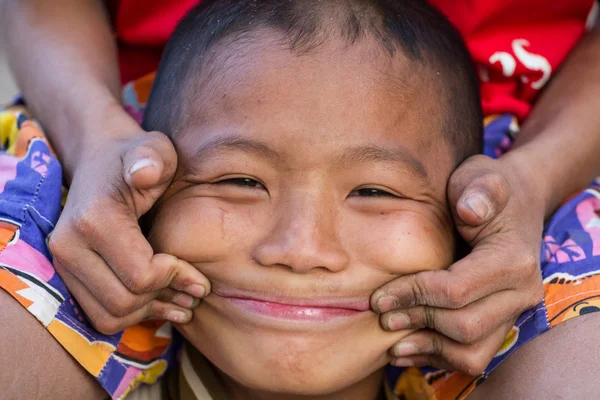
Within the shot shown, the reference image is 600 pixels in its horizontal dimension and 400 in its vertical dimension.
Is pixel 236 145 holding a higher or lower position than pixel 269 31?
lower

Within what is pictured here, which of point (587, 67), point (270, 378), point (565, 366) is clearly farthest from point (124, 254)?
point (587, 67)

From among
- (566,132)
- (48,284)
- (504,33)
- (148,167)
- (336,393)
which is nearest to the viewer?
(148,167)

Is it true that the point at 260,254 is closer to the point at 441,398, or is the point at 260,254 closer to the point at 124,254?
the point at 124,254

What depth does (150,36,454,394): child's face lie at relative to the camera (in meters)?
1.46

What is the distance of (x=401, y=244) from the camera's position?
1499 millimetres

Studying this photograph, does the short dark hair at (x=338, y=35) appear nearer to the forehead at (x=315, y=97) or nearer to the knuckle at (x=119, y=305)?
the forehead at (x=315, y=97)

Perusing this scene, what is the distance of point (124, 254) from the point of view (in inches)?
56.6

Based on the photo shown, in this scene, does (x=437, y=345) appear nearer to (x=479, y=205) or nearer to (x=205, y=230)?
(x=479, y=205)

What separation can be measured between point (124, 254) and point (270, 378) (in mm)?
343

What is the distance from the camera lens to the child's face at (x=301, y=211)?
1.46m

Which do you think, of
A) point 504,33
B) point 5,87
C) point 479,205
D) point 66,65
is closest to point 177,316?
point 479,205

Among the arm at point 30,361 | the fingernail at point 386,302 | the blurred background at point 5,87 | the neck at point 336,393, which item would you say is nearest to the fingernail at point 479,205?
the fingernail at point 386,302

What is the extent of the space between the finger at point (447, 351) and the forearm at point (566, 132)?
0.38 metres

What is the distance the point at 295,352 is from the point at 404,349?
0.75 ft
